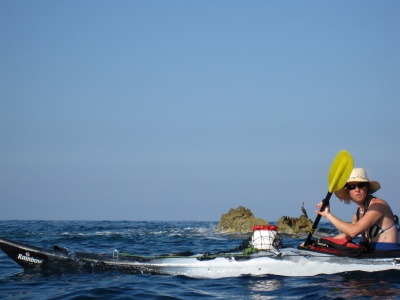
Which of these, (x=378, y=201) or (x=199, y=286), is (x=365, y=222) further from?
(x=199, y=286)

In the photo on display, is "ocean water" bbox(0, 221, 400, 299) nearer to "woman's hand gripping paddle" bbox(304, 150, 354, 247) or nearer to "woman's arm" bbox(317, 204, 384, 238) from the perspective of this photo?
"woman's arm" bbox(317, 204, 384, 238)

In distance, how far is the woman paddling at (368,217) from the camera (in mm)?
8797

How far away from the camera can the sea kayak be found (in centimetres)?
942

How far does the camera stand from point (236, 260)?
10078 millimetres

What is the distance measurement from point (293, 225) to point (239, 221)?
10.3ft

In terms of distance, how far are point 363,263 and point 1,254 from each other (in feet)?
30.2

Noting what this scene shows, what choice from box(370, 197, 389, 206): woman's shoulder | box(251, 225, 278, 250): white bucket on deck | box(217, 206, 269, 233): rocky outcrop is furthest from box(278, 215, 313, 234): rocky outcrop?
box(370, 197, 389, 206): woman's shoulder

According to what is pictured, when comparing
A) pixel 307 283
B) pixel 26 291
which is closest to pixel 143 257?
pixel 26 291

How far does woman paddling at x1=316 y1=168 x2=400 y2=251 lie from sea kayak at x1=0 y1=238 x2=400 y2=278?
23cm

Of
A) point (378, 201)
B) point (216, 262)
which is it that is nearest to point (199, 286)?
point (216, 262)

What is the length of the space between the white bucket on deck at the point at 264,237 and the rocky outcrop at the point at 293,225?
1786cm

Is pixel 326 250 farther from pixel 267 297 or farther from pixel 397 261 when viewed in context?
pixel 267 297

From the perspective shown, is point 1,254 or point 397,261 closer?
point 397,261

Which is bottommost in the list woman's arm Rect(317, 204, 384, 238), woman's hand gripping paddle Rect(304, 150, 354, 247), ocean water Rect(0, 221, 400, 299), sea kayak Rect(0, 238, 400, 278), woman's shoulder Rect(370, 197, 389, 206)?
ocean water Rect(0, 221, 400, 299)
